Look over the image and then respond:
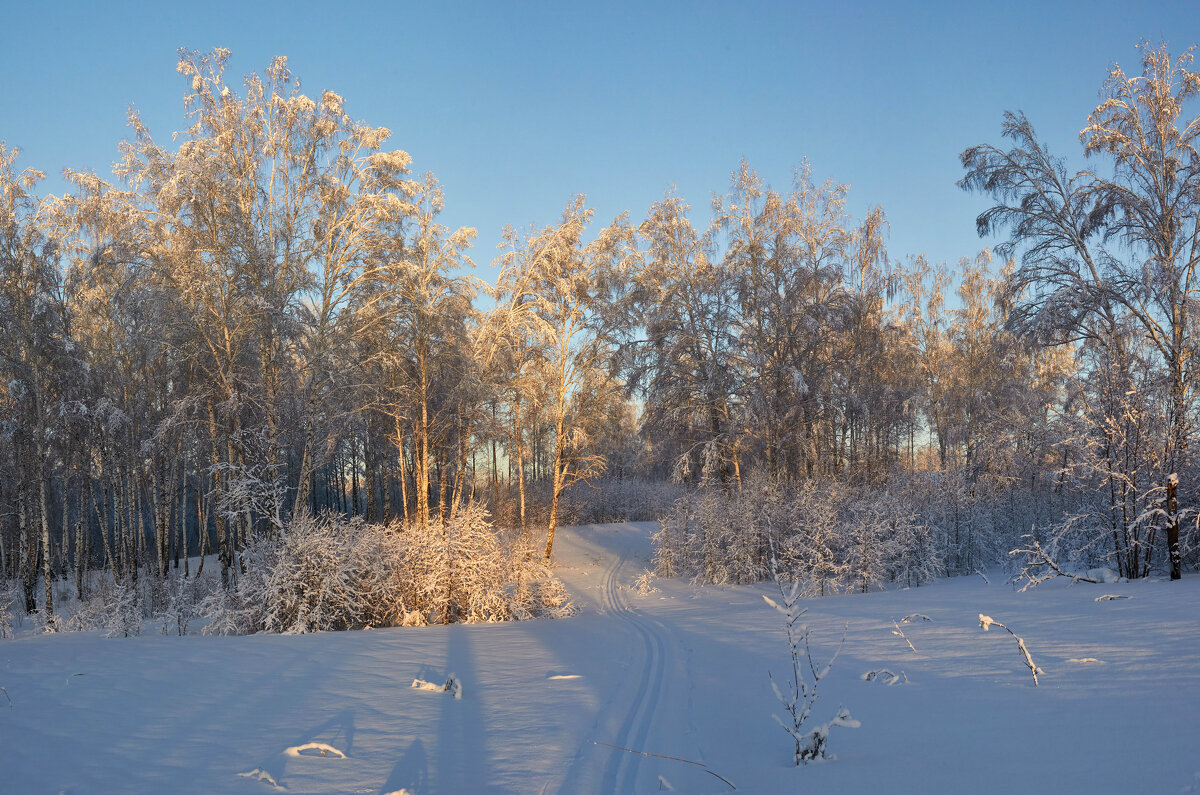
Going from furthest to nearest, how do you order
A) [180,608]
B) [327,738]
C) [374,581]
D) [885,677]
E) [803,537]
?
[803,537]
[180,608]
[374,581]
[885,677]
[327,738]

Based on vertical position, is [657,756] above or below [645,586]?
above

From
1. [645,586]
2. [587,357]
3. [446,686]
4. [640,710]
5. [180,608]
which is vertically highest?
[587,357]

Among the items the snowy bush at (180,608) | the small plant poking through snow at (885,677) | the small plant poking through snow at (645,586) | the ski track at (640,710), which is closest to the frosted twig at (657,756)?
the ski track at (640,710)

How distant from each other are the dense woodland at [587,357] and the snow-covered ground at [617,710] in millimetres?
3242

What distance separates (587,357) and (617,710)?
1291 cm

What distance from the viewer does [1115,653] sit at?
18.2ft

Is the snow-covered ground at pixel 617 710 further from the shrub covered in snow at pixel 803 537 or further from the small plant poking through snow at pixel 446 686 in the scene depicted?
the shrub covered in snow at pixel 803 537

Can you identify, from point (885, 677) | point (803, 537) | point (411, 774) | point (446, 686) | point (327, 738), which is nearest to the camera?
point (411, 774)

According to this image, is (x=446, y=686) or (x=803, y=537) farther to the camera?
(x=803, y=537)

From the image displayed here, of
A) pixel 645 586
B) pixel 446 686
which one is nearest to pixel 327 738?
pixel 446 686

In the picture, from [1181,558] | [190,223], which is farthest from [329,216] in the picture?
[1181,558]

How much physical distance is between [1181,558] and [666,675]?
31.4 feet

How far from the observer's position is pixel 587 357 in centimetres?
1820

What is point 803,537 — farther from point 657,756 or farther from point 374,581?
point 657,756
